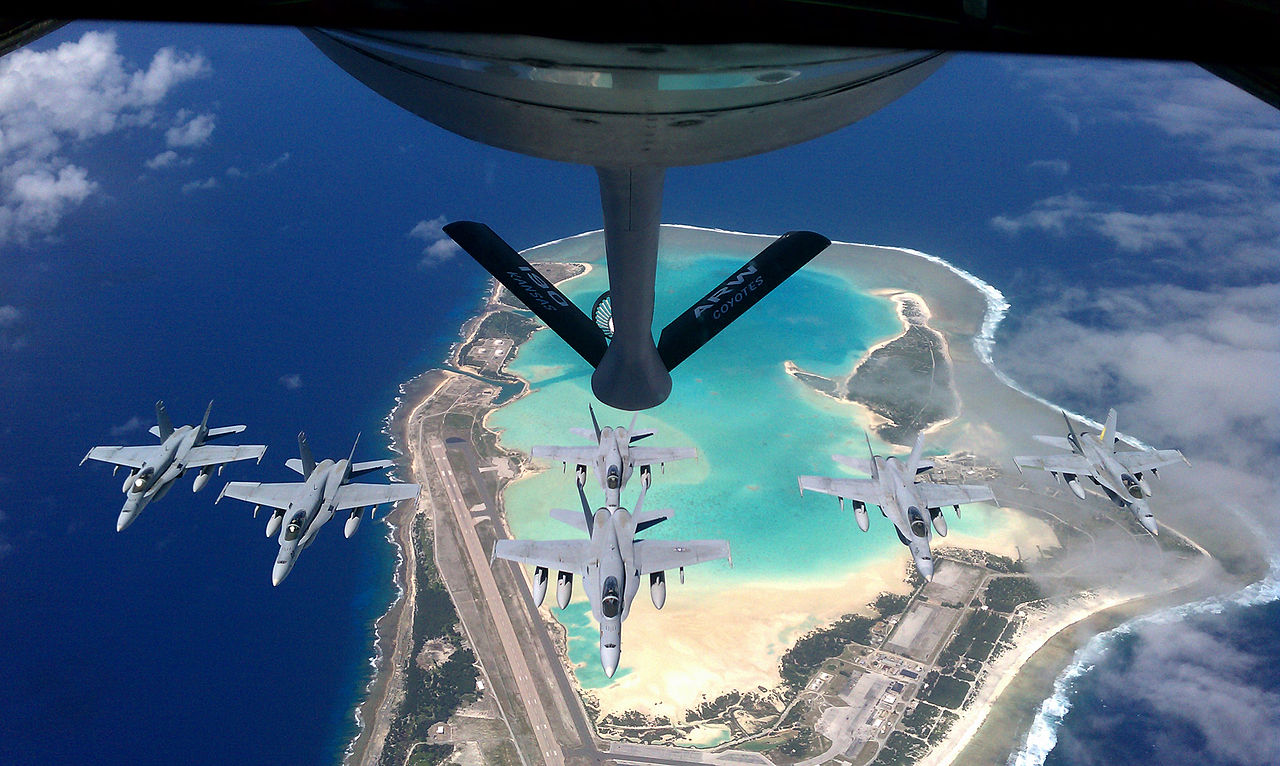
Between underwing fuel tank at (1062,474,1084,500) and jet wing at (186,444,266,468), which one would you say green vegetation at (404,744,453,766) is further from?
underwing fuel tank at (1062,474,1084,500)

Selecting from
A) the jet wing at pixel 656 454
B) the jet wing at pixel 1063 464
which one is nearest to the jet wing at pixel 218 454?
the jet wing at pixel 656 454

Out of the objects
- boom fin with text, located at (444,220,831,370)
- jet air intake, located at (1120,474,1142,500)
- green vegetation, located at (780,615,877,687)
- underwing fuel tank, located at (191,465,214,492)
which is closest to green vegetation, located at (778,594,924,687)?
green vegetation, located at (780,615,877,687)

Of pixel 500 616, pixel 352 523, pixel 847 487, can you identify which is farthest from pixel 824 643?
pixel 352 523

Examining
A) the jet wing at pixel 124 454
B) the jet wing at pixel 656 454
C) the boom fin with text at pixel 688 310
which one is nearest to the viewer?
the boom fin with text at pixel 688 310

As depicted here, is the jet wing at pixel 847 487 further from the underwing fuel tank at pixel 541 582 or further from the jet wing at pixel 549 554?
the underwing fuel tank at pixel 541 582

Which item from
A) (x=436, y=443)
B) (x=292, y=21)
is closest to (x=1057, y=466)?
(x=436, y=443)

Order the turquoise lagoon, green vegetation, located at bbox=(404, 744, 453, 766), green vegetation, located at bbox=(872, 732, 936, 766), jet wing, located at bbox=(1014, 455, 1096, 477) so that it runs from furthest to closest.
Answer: the turquoise lagoon
jet wing, located at bbox=(1014, 455, 1096, 477)
green vegetation, located at bbox=(404, 744, 453, 766)
green vegetation, located at bbox=(872, 732, 936, 766)
